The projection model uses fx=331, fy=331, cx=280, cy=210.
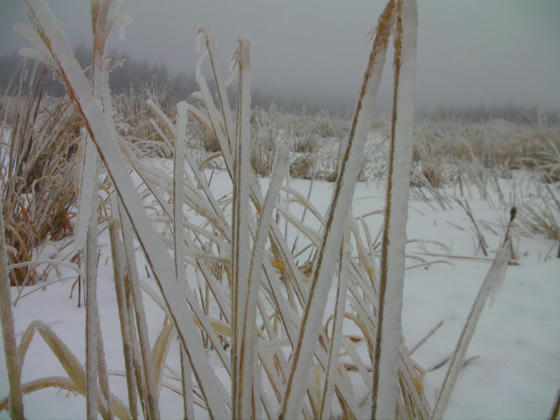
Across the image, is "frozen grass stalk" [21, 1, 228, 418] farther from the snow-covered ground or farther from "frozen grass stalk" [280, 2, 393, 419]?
the snow-covered ground

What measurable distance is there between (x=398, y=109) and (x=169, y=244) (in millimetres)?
241

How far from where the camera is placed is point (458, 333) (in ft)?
1.73

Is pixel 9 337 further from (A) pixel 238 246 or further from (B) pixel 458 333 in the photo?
(B) pixel 458 333

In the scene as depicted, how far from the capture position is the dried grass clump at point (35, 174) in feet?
2.34

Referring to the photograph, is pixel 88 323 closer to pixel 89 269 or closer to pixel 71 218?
pixel 89 269

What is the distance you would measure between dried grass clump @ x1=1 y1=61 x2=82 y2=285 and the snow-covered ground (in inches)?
5.0

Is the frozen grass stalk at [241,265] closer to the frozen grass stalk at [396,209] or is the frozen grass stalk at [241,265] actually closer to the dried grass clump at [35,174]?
the frozen grass stalk at [396,209]

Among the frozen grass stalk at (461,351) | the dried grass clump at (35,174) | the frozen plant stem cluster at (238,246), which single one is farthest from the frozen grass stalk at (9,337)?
the dried grass clump at (35,174)

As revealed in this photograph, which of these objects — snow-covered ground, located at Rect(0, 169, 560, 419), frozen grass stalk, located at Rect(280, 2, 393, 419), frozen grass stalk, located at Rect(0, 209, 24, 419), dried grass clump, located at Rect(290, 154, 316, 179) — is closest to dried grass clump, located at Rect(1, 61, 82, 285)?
snow-covered ground, located at Rect(0, 169, 560, 419)

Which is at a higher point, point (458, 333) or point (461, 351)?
point (461, 351)

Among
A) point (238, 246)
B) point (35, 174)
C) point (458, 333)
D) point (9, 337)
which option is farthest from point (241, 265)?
point (35, 174)

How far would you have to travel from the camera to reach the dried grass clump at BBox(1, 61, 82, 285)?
0.71m

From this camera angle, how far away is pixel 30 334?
24 cm

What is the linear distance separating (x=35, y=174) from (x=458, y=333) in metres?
1.04
